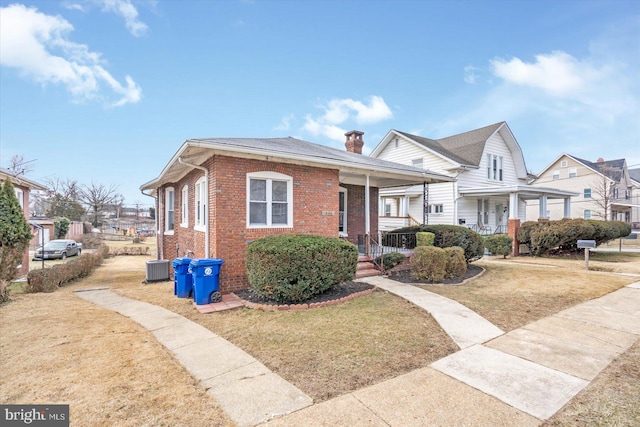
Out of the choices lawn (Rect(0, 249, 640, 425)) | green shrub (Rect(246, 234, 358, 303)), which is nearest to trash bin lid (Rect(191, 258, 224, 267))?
green shrub (Rect(246, 234, 358, 303))

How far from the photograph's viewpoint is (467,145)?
2041cm

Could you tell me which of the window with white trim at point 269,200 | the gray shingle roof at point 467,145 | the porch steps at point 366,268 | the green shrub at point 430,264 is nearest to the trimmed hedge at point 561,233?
the gray shingle roof at point 467,145

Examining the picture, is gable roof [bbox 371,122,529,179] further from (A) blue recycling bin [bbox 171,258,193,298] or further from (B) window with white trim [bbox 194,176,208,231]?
(A) blue recycling bin [bbox 171,258,193,298]

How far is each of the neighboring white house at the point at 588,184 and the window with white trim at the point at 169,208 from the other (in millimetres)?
34217

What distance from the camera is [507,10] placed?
1179 centimetres

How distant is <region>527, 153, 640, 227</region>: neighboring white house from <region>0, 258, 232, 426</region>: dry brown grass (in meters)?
37.0

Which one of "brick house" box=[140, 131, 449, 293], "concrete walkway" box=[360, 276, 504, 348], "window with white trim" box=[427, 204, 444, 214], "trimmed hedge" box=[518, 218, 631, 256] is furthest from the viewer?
"window with white trim" box=[427, 204, 444, 214]

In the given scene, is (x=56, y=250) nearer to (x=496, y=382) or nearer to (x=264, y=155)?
(x=264, y=155)

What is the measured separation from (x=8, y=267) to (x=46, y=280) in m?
2.24

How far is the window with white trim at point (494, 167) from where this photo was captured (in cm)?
1985

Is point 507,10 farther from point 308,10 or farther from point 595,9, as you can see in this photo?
point 308,10

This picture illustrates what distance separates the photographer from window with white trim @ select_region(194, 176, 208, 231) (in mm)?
8570

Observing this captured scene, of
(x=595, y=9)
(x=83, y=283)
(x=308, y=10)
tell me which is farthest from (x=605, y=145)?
(x=83, y=283)

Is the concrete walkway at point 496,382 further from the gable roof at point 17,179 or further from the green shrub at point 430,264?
the gable roof at point 17,179
